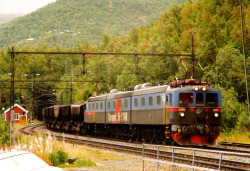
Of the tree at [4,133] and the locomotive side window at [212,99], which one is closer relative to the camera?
the locomotive side window at [212,99]

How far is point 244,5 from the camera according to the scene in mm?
78312

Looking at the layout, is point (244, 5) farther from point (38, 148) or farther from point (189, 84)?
point (38, 148)

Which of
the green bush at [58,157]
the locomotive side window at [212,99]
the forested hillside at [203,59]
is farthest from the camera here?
the forested hillside at [203,59]

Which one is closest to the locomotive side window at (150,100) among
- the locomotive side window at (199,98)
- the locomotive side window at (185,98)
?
the locomotive side window at (185,98)

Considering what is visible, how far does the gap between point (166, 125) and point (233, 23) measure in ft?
179

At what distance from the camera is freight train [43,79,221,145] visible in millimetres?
25969

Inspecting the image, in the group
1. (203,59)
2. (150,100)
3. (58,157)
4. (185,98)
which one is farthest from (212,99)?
(203,59)

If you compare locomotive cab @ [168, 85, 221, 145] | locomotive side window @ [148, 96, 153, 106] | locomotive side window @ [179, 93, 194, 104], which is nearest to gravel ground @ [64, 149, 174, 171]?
locomotive cab @ [168, 85, 221, 145]

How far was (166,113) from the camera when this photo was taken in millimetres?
27141

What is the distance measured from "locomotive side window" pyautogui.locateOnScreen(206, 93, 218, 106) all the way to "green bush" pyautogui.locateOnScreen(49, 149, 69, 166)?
8.87 m

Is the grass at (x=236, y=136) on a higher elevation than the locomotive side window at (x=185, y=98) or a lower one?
lower

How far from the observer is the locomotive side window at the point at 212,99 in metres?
26.5

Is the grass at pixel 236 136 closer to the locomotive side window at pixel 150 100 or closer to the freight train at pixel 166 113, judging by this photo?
the freight train at pixel 166 113

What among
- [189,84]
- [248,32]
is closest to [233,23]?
[248,32]
